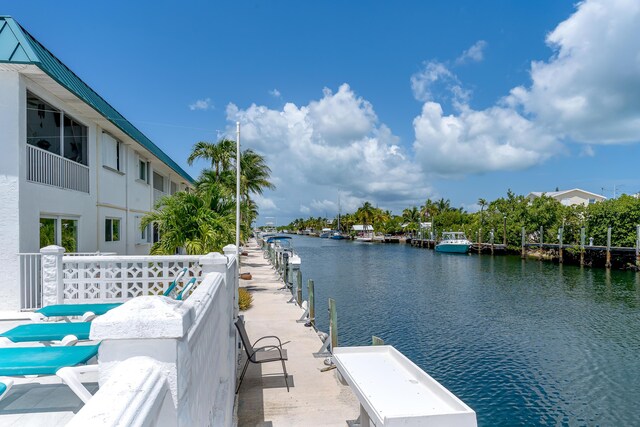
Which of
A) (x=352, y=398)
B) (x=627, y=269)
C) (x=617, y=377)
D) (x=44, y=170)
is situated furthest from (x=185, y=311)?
(x=627, y=269)

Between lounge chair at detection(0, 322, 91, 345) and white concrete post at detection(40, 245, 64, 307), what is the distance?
2492 mm

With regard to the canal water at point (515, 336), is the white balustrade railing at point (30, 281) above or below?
above

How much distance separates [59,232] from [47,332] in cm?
644

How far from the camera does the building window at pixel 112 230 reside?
48.7 feet

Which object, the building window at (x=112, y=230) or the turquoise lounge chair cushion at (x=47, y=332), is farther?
the building window at (x=112, y=230)

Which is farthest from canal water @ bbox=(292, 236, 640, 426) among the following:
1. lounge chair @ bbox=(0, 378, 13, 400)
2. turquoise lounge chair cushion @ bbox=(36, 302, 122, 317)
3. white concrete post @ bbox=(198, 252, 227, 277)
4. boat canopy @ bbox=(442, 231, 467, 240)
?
boat canopy @ bbox=(442, 231, 467, 240)

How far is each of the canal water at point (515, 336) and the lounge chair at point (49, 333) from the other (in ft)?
30.8

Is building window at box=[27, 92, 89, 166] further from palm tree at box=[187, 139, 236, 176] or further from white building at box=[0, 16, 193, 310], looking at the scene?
palm tree at box=[187, 139, 236, 176]

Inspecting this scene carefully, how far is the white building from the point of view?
356 inches

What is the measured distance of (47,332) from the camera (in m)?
5.75

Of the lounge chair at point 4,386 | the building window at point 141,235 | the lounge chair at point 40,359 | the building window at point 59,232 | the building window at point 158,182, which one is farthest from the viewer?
the building window at point 158,182

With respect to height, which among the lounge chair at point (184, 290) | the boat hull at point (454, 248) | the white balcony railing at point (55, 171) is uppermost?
the white balcony railing at point (55, 171)

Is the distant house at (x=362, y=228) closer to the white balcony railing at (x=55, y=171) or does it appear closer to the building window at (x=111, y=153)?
the building window at (x=111, y=153)

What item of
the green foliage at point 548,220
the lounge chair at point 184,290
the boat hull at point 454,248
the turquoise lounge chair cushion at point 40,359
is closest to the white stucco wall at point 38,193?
A: the lounge chair at point 184,290
